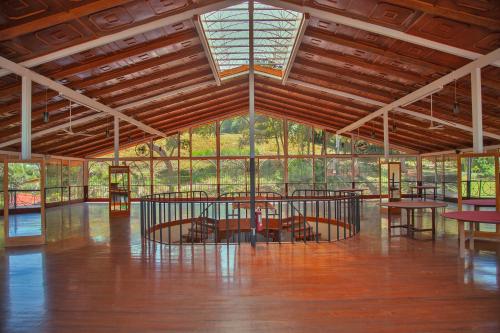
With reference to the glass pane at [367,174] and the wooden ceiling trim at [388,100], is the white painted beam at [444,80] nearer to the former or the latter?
the wooden ceiling trim at [388,100]

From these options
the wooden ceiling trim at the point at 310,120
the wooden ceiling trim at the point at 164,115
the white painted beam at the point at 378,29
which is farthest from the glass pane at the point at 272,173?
the white painted beam at the point at 378,29

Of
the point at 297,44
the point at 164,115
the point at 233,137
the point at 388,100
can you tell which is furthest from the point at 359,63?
the point at 233,137

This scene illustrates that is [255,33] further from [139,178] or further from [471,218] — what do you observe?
[139,178]

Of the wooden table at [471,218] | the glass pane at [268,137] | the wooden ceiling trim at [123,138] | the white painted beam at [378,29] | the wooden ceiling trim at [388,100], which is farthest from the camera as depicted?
the glass pane at [268,137]

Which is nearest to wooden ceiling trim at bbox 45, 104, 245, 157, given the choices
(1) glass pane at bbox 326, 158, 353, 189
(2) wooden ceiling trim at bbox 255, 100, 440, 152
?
(2) wooden ceiling trim at bbox 255, 100, 440, 152

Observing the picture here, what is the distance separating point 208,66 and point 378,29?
556 cm

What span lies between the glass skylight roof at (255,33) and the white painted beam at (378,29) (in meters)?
0.67

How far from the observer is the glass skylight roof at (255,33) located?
756 cm

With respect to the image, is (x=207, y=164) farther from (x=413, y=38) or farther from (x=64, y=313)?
(x=64, y=313)

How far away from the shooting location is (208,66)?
10789 mm

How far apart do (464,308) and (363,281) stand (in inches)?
44.2

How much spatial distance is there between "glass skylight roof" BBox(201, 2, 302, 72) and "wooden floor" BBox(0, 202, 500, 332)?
4.81m

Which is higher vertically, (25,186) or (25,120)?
(25,120)

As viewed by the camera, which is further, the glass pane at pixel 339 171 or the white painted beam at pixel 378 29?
the glass pane at pixel 339 171
